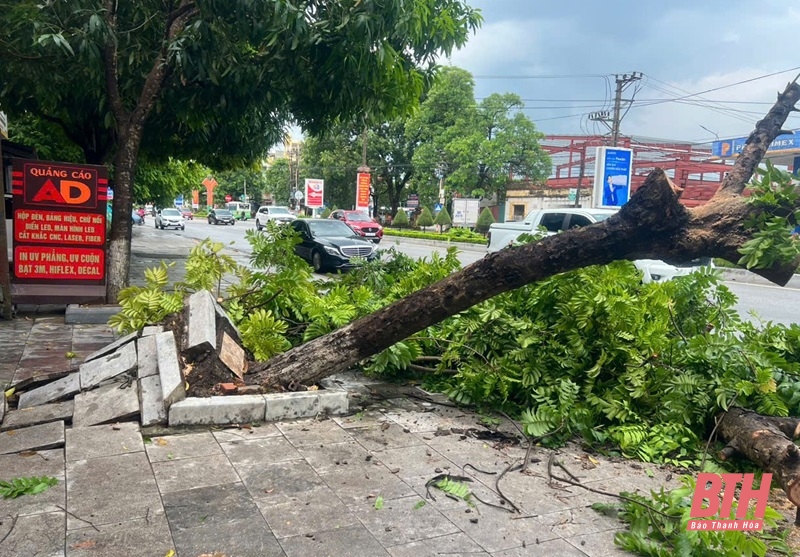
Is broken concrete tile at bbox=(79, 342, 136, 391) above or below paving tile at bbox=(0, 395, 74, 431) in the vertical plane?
above

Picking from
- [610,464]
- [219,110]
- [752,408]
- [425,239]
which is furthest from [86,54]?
[425,239]

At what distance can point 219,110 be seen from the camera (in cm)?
942

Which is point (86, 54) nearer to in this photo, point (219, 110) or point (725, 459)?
point (219, 110)

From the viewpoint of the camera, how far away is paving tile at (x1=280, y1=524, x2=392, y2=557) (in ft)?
9.30

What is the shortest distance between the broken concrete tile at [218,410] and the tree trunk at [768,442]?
3.32 m

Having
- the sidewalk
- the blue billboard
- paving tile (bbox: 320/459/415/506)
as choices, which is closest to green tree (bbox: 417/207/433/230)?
the blue billboard

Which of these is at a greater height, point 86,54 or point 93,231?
point 86,54

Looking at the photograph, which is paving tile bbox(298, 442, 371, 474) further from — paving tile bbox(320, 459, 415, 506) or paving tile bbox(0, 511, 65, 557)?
paving tile bbox(0, 511, 65, 557)

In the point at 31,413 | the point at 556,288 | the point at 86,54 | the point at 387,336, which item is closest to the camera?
the point at 31,413

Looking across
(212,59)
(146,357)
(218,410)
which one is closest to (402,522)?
(218,410)

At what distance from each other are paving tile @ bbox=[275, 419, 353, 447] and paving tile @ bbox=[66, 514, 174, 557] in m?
1.31

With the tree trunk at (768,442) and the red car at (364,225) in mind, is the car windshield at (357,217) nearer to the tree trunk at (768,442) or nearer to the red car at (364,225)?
the red car at (364,225)

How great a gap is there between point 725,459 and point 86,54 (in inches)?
326

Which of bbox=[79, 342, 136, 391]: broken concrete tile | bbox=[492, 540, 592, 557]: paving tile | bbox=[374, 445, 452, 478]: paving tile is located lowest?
bbox=[374, 445, 452, 478]: paving tile
